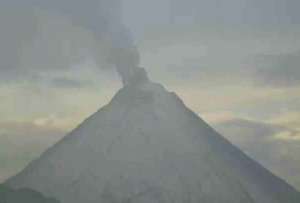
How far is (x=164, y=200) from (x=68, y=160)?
694 inches

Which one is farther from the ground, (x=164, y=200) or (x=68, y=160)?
(x=68, y=160)

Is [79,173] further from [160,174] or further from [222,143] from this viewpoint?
[222,143]

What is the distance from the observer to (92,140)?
421ft

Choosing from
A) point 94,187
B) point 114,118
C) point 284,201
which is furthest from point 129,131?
point 284,201

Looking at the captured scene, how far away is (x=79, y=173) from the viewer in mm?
123000

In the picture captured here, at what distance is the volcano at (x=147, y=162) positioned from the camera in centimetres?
11669

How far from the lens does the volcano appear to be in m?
117

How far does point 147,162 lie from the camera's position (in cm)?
12106

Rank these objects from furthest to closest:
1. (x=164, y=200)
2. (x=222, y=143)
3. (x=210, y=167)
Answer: (x=222, y=143)
(x=210, y=167)
(x=164, y=200)

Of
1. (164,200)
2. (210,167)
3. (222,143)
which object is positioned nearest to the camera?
(164,200)

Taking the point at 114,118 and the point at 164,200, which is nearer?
the point at 164,200

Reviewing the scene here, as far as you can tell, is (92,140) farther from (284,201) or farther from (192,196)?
(284,201)

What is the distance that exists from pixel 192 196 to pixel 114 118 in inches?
729

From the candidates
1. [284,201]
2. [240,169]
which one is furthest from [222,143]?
[284,201]
